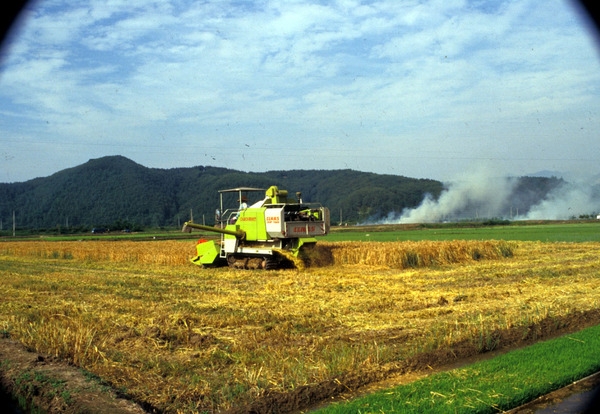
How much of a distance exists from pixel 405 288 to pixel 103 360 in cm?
962

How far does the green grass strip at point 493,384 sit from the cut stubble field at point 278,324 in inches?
22.1

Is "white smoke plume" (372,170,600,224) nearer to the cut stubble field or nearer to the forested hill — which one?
the forested hill

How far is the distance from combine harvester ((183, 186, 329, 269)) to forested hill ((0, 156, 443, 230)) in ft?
331

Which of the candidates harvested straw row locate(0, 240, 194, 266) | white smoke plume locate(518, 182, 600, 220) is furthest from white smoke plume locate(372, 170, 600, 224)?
harvested straw row locate(0, 240, 194, 266)

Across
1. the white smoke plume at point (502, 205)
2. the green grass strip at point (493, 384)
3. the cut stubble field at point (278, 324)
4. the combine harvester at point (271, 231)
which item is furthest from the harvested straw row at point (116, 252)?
the white smoke plume at point (502, 205)

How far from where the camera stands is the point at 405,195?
136 m

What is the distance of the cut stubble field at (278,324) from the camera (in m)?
6.67

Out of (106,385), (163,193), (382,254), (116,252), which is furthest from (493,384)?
(163,193)

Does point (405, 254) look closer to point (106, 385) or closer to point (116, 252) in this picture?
point (116, 252)

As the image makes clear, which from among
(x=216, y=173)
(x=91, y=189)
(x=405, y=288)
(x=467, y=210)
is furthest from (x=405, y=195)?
(x=405, y=288)

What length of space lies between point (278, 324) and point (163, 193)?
15742 cm

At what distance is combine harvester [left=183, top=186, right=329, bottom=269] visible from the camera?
68.3 feet

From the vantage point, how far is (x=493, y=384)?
6527 mm

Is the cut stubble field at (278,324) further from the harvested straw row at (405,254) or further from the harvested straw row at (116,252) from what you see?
the harvested straw row at (116,252)
